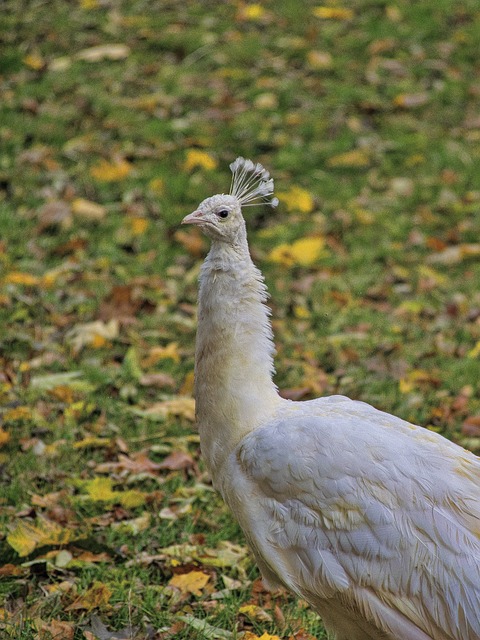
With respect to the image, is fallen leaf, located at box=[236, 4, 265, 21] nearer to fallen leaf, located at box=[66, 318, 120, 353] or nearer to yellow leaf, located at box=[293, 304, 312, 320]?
yellow leaf, located at box=[293, 304, 312, 320]

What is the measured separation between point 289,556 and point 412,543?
0.40 meters

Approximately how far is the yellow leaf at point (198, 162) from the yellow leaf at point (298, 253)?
1082mm

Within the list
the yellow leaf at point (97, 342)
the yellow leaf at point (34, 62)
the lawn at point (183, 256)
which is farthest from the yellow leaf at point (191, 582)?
the yellow leaf at point (34, 62)

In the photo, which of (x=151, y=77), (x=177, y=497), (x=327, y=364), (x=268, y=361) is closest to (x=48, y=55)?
(x=151, y=77)

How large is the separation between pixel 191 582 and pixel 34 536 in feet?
2.14

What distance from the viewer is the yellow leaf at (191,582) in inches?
154

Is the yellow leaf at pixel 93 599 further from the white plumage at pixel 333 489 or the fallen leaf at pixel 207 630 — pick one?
the white plumage at pixel 333 489

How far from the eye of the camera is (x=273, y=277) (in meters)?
6.67

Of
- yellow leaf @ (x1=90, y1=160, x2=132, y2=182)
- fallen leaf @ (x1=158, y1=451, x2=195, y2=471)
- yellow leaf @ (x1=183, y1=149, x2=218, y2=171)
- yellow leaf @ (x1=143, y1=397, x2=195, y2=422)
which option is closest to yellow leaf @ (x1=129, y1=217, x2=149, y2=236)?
yellow leaf @ (x1=90, y1=160, x2=132, y2=182)

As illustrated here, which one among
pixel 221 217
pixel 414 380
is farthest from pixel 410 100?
pixel 221 217

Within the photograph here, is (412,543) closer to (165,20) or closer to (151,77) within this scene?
(151,77)

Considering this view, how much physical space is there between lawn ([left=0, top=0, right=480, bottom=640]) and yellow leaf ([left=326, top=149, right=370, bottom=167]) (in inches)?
0.7

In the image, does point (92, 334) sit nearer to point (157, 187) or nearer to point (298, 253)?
point (298, 253)

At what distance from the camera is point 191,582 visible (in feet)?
12.9
